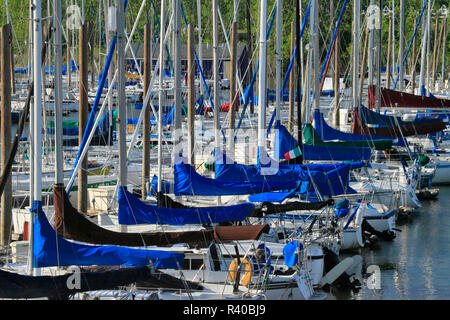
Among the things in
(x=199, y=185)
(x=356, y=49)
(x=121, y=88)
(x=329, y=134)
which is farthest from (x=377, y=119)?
(x=121, y=88)

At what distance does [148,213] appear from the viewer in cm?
2183

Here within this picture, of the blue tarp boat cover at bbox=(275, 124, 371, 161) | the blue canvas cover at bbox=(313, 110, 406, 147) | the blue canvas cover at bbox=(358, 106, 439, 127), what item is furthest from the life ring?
the blue canvas cover at bbox=(358, 106, 439, 127)

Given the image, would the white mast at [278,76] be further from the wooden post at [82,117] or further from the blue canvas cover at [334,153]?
the wooden post at [82,117]

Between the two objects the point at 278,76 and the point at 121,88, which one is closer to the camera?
the point at 121,88

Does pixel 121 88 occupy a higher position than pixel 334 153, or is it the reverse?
pixel 121 88

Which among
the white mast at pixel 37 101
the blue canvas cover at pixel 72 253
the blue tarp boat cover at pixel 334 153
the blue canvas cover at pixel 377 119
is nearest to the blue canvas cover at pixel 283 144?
the blue tarp boat cover at pixel 334 153

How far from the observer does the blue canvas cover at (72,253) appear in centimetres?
1805

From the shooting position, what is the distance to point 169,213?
72.9 feet

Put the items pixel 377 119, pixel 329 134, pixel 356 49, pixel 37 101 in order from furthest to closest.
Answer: pixel 377 119
pixel 356 49
pixel 329 134
pixel 37 101

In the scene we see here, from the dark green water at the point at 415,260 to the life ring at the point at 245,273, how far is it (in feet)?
15.3

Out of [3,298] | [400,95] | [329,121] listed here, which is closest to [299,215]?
[3,298]

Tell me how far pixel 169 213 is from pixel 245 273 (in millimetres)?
3214

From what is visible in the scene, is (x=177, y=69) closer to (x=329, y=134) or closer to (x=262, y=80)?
(x=262, y=80)

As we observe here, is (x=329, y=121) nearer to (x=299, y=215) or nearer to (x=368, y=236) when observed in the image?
(x=368, y=236)
